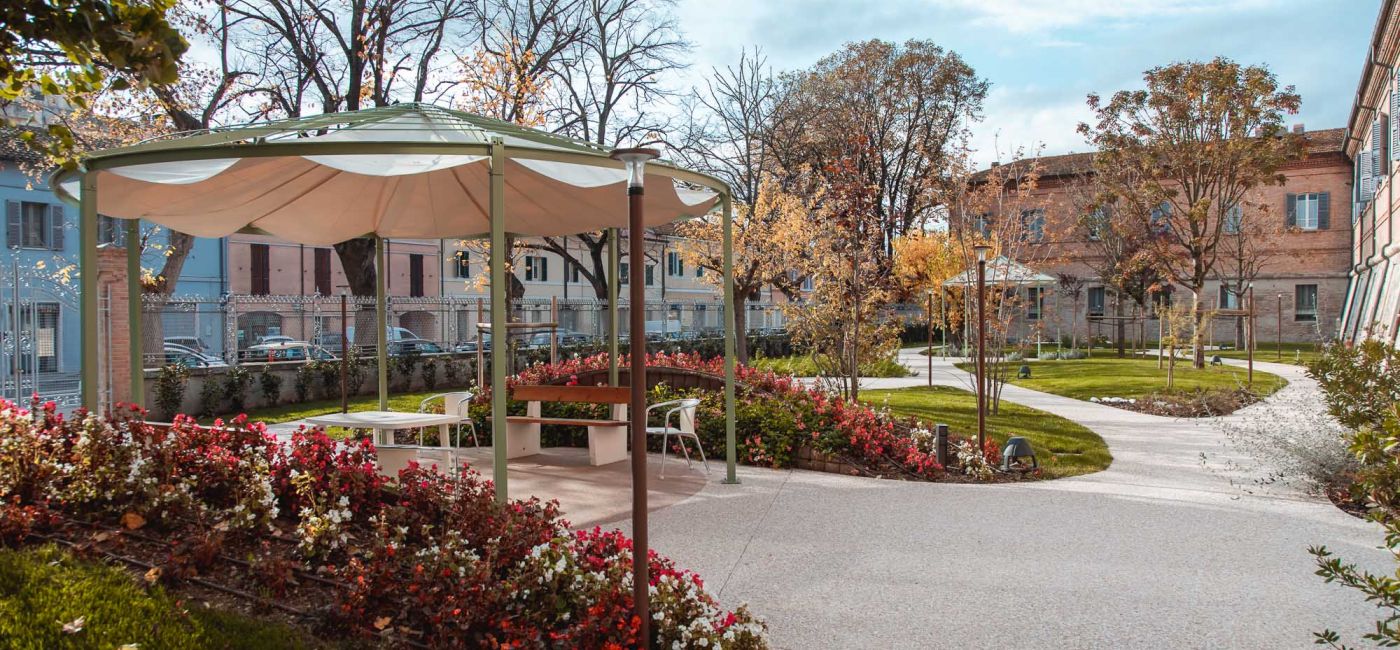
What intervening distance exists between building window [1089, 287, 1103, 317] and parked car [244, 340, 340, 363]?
113ft

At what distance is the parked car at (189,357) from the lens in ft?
54.4

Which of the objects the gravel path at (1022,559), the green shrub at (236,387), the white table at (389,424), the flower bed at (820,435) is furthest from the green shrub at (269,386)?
the gravel path at (1022,559)

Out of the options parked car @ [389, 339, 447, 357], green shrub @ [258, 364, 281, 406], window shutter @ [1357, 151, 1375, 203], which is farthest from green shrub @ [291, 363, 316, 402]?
window shutter @ [1357, 151, 1375, 203]

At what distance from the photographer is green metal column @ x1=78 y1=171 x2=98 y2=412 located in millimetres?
5832

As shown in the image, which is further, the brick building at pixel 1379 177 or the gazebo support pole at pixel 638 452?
the brick building at pixel 1379 177

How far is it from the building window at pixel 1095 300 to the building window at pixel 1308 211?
798 centimetres

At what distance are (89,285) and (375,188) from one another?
265 cm

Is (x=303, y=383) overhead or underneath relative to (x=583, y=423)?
underneath

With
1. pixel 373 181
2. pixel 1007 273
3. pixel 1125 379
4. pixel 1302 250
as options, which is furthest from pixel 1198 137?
pixel 373 181

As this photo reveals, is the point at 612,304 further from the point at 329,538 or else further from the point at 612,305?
the point at 329,538

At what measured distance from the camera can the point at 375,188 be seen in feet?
26.7

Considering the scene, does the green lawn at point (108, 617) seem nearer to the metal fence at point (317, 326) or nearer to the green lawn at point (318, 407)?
the metal fence at point (317, 326)

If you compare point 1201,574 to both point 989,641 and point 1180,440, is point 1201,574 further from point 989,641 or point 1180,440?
point 1180,440

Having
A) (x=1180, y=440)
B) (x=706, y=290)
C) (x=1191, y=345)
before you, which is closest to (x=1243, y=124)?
(x=1191, y=345)
